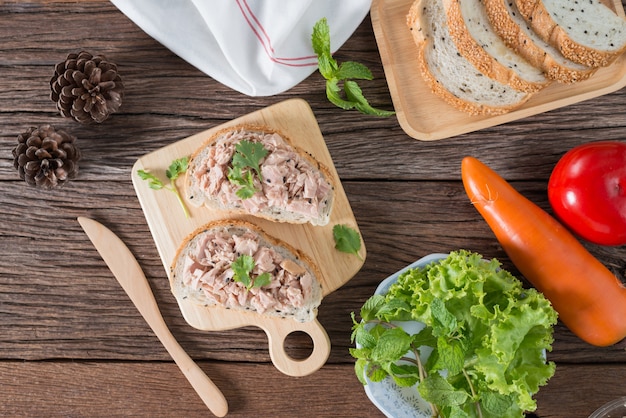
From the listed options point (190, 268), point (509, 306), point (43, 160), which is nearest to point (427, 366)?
point (509, 306)

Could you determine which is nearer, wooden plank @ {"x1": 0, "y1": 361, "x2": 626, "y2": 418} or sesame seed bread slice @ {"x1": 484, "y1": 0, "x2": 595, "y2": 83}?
sesame seed bread slice @ {"x1": 484, "y1": 0, "x2": 595, "y2": 83}

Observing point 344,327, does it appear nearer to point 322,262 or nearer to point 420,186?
point 322,262

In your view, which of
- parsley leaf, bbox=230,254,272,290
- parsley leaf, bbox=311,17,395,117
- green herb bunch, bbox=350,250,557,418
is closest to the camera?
green herb bunch, bbox=350,250,557,418

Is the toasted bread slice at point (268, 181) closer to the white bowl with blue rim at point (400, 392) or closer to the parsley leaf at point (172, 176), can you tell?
the parsley leaf at point (172, 176)

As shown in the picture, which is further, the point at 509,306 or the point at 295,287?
the point at 295,287

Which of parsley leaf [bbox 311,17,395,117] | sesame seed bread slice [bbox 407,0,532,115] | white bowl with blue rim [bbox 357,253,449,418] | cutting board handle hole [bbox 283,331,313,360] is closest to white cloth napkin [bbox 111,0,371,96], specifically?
parsley leaf [bbox 311,17,395,117]

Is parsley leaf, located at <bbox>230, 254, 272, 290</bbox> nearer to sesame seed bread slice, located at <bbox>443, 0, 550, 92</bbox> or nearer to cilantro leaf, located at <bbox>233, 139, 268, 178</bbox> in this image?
cilantro leaf, located at <bbox>233, 139, 268, 178</bbox>

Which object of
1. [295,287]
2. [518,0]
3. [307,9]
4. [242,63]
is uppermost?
[518,0]
